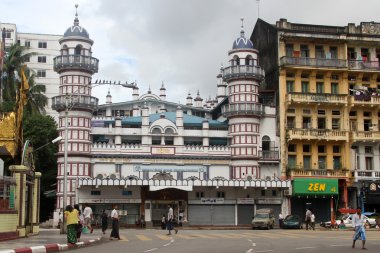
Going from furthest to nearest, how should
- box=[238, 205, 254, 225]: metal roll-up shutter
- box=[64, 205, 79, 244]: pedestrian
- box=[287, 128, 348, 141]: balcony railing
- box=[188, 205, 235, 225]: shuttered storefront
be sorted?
box=[287, 128, 348, 141]: balcony railing < box=[238, 205, 254, 225]: metal roll-up shutter < box=[188, 205, 235, 225]: shuttered storefront < box=[64, 205, 79, 244]: pedestrian

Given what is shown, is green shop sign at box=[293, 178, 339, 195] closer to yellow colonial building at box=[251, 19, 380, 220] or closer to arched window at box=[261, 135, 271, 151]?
yellow colonial building at box=[251, 19, 380, 220]

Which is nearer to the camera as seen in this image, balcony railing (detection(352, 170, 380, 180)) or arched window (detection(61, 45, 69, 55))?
arched window (detection(61, 45, 69, 55))

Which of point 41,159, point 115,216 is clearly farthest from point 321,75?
point 115,216

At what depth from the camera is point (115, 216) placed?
31.5m

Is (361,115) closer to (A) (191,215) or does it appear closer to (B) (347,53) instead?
(B) (347,53)

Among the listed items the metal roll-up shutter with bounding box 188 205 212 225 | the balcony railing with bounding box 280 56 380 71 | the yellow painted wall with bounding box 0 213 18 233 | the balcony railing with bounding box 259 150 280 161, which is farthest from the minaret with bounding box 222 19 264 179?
the yellow painted wall with bounding box 0 213 18 233

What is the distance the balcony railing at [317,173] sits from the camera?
6159cm

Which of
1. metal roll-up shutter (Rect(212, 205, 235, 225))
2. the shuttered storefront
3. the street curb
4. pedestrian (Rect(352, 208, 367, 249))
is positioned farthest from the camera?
metal roll-up shutter (Rect(212, 205, 235, 225))

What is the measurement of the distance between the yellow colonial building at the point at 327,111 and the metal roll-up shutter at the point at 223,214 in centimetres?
641

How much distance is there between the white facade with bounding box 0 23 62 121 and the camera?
97.6m

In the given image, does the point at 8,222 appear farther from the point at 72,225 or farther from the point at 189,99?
the point at 189,99

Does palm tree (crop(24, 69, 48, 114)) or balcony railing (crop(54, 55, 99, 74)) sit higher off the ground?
balcony railing (crop(54, 55, 99, 74))

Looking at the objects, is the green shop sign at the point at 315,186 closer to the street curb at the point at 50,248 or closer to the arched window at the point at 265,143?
the arched window at the point at 265,143

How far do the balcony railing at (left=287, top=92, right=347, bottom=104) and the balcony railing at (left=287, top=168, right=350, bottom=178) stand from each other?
7.16 m
